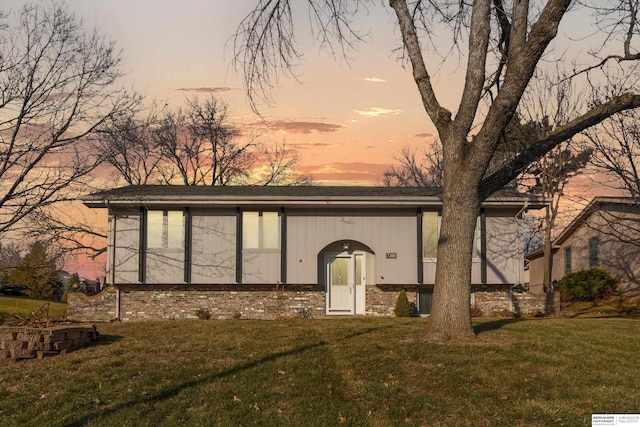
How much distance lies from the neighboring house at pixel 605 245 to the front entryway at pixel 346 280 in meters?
10.0

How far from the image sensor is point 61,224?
29312mm

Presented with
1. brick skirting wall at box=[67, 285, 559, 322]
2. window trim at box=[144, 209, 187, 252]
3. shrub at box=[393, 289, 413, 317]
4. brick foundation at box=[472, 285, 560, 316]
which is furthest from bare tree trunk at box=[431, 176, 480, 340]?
window trim at box=[144, 209, 187, 252]

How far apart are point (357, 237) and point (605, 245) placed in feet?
52.9

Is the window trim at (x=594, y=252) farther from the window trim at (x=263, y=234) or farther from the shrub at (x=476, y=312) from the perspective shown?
the window trim at (x=263, y=234)

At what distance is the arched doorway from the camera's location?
2362 centimetres

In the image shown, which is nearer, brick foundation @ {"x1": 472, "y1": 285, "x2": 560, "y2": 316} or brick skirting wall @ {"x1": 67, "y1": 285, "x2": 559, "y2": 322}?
brick skirting wall @ {"x1": 67, "y1": 285, "x2": 559, "y2": 322}

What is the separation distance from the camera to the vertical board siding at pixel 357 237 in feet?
76.1

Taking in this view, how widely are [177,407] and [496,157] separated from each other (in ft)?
107

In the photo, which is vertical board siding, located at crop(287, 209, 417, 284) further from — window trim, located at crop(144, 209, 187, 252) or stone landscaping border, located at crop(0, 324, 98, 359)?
stone landscaping border, located at crop(0, 324, 98, 359)

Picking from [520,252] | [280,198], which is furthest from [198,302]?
[520,252]

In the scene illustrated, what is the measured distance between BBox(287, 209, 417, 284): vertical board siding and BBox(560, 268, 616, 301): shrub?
1202cm

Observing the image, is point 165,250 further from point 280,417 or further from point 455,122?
point 280,417

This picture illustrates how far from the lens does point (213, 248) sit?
23.2m

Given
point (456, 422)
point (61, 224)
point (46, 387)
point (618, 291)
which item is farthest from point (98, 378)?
point (618, 291)
